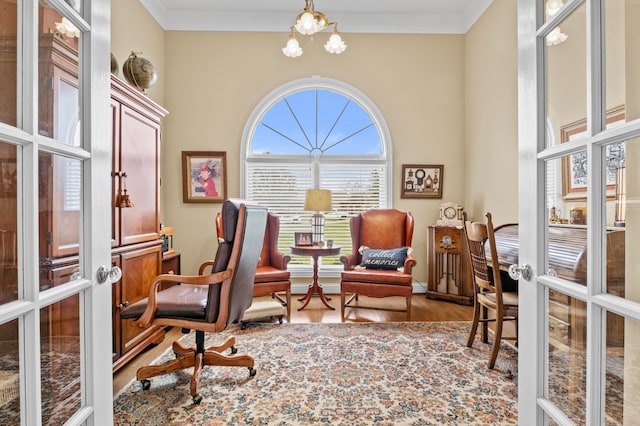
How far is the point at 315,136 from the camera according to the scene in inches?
183

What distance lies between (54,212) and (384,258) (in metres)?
3.20

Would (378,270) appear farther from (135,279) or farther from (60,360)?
(60,360)

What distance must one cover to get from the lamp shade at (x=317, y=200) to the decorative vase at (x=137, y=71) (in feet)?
6.39

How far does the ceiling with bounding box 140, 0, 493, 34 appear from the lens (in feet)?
13.8

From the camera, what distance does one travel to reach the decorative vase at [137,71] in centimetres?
266

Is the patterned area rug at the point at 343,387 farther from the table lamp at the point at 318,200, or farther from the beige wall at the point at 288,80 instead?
the beige wall at the point at 288,80

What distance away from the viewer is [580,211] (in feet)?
2.80

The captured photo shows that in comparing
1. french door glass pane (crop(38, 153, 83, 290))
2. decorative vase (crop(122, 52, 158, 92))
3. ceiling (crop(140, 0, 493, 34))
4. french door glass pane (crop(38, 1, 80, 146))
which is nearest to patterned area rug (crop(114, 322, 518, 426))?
french door glass pane (crop(38, 153, 83, 290))

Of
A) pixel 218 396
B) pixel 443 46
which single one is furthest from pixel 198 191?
pixel 443 46

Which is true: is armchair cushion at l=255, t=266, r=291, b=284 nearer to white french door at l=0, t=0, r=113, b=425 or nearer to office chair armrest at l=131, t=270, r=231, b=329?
office chair armrest at l=131, t=270, r=231, b=329

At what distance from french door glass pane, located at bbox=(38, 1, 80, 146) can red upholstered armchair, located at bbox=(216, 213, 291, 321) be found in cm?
271

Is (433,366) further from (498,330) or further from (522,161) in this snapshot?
(522,161)

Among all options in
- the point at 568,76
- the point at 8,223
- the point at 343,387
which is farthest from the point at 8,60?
the point at 343,387

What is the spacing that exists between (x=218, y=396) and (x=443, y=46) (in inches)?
187
